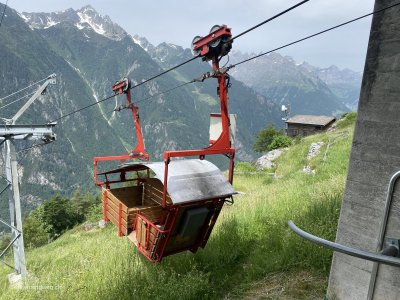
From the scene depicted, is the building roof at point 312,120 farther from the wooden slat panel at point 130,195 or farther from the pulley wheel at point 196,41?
the pulley wheel at point 196,41

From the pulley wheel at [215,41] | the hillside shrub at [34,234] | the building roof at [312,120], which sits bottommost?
the hillside shrub at [34,234]

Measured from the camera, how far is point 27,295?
7.38 metres

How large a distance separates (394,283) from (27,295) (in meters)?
7.44

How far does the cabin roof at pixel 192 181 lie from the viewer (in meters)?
6.35

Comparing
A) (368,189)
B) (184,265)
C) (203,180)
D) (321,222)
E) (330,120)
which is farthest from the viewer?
(330,120)

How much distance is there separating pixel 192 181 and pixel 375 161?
3.74m

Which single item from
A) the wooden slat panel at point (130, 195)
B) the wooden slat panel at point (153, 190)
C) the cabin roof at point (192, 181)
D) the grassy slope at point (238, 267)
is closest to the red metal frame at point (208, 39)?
the cabin roof at point (192, 181)

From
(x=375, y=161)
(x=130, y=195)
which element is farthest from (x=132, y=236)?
(x=375, y=161)

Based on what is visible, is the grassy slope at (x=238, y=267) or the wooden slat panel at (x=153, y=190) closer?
the grassy slope at (x=238, y=267)

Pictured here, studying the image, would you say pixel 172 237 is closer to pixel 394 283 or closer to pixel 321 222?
pixel 321 222

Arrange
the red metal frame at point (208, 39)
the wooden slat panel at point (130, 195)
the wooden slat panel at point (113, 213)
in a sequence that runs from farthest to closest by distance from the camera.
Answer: the wooden slat panel at point (130, 195)
the wooden slat panel at point (113, 213)
the red metal frame at point (208, 39)

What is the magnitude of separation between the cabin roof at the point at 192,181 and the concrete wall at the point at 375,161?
3.03 m

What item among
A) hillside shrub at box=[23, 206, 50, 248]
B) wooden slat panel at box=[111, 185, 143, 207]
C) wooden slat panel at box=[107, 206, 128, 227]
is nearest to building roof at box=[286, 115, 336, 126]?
hillside shrub at box=[23, 206, 50, 248]

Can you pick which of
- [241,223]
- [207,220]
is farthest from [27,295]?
[241,223]
